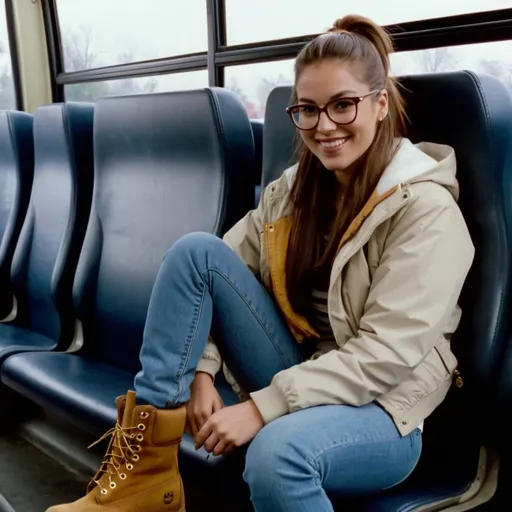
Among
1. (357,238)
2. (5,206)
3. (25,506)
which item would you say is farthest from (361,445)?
(5,206)

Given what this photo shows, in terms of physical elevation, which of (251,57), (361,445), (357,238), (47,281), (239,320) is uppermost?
(251,57)

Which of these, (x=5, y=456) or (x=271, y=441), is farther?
(x=5, y=456)

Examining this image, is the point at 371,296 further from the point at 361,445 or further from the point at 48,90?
the point at 48,90

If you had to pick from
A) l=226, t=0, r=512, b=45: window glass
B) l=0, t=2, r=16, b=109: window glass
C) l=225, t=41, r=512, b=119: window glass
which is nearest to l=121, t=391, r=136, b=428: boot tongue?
l=225, t=41, r=512, b=119: window glass

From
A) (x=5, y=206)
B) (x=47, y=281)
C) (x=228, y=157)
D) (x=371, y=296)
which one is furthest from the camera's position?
(x=5, y=206)

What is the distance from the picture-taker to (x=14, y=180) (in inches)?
114

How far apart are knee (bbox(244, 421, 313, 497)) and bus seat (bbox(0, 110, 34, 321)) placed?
6.37ft

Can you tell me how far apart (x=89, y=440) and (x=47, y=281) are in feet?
2.16

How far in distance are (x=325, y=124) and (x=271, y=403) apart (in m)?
0.53

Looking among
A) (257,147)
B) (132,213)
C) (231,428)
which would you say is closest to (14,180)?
(132,213)

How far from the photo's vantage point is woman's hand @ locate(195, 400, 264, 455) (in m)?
1.23

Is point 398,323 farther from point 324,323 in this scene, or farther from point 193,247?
point 193,247

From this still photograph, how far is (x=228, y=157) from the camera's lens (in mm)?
1807

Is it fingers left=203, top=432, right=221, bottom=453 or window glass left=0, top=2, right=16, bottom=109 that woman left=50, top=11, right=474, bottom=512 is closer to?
fingers left=203, top=432, right=221, bottom=453
